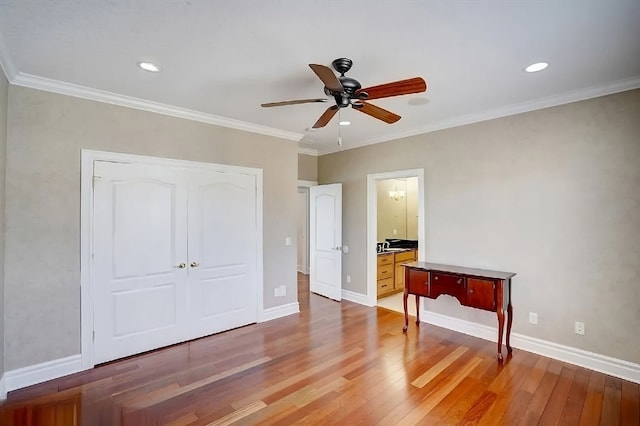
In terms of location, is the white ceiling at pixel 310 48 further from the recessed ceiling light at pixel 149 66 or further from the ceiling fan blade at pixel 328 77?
the ceiling fan blade at pixel 328 77

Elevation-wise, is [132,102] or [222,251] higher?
[132,102]

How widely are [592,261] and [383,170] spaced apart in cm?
276

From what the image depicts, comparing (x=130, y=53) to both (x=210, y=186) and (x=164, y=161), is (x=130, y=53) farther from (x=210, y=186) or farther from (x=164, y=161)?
(x=210, y=186)

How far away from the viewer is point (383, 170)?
16.3 ft

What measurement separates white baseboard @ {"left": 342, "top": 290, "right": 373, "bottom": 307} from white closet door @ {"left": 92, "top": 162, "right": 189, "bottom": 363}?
2.78 metres

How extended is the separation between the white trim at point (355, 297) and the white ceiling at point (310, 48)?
125 inches

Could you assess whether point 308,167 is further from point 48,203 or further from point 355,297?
point 48,203

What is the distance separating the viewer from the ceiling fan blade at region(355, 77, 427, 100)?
2074 mm

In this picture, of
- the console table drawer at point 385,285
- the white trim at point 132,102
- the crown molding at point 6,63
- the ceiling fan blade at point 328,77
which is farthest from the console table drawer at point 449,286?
the crown molding at point 6,63

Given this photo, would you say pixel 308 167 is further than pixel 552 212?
Yes

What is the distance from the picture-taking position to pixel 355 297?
5422mm

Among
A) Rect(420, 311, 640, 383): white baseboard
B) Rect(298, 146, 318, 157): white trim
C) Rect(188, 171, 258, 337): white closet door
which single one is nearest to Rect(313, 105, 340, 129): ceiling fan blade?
Rect(188, 171, 258, 337): white closet door

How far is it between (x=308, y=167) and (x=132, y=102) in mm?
3271

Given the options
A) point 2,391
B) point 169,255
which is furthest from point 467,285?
point 2,391
